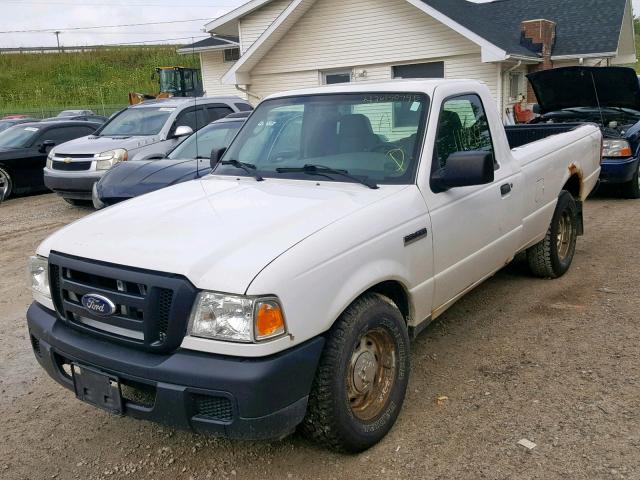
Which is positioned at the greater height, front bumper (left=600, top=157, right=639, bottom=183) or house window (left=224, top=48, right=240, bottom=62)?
house window (left=224, top=48, right=240, bottom=62)

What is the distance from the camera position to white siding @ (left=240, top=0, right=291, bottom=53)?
19.5 metres

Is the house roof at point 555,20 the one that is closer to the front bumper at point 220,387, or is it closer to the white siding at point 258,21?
the white siding at point 258,21

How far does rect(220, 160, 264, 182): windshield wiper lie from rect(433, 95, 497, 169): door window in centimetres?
114

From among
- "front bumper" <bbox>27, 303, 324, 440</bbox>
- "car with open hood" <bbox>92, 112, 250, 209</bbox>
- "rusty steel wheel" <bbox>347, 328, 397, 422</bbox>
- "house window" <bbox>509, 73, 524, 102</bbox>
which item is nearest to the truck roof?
"rusty steel wheel" <bbox>347, 328, 397, 422</bbox>

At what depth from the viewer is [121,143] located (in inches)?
403

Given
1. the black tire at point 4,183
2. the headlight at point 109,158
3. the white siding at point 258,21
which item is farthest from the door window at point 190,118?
the white siding at point 258,21

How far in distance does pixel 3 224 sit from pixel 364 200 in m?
8.24

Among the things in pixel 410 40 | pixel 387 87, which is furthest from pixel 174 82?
pixel 387 87

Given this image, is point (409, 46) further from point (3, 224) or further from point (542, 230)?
point (542, 230)

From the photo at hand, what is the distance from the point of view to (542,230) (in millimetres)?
5188

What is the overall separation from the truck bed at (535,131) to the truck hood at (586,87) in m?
2.22

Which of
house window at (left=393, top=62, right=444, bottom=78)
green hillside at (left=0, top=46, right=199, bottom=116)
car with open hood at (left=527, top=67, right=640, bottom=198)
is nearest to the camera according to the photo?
car with open hood at (left=527, top=67, right=640, bottom=198)

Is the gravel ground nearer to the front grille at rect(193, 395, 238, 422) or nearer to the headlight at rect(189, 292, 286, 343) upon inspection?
the front grille at rect(193, 395, 238, 422)

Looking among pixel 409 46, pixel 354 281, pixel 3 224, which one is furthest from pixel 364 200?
pixel 409 46
